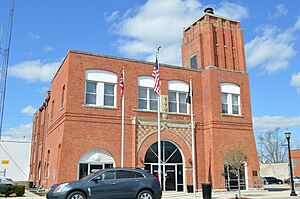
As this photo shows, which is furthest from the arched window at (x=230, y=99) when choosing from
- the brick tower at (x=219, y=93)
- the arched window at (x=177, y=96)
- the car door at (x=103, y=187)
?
the car door at (x=103, y=187)

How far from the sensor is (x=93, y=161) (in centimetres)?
2394

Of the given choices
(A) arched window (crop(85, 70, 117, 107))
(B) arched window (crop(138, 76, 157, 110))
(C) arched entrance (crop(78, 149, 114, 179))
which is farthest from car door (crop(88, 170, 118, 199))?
(B) arched window (crop(138, 76, 157, 110))

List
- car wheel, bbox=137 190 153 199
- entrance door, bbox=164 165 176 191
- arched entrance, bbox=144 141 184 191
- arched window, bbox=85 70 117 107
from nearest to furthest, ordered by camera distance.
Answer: car wheel, bbox=137 190 153 199 → arched window, bbox=85 70 117 107 → arched entrance, bbox=144 141 184 191 → entrance door, bbox=164 165 176 191

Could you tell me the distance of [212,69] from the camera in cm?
2953

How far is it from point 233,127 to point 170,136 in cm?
613

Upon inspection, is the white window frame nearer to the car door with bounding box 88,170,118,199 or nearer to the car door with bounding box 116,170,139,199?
the car door with bounding box 116,170,139,199

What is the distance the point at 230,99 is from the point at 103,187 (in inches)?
724

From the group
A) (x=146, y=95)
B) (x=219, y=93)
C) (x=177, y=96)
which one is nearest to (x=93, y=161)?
(x=146, y=95)

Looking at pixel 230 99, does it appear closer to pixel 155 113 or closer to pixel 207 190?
pixel 155 113

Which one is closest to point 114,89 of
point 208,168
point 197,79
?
point 197,79

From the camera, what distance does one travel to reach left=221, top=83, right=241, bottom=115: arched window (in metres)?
29.7

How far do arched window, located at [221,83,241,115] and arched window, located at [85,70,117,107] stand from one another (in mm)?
10036

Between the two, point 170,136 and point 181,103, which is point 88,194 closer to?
point 170,136

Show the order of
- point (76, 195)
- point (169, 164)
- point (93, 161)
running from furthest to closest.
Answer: point (169, 164)
point (93, 161)
point (76, 195)
